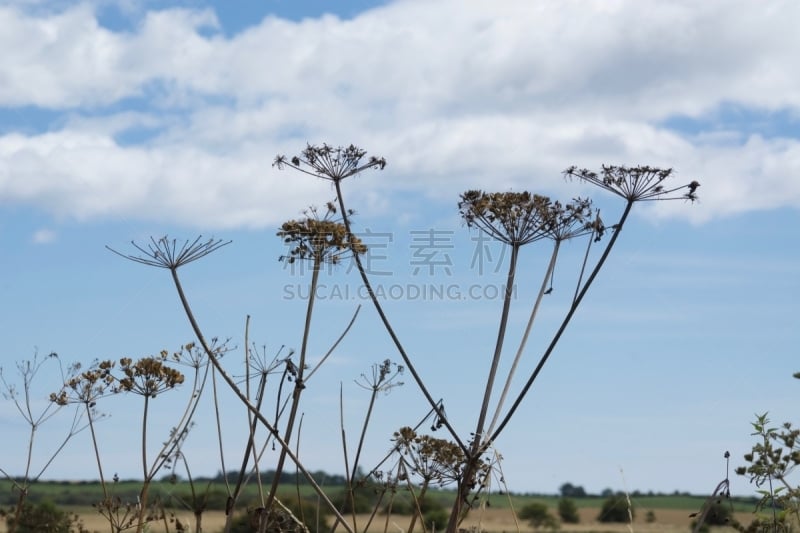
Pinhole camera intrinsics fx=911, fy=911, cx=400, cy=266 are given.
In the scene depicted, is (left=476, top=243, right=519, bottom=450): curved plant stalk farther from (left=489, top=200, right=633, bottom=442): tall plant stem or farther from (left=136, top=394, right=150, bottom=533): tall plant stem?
(left=136, top=394, right=150, bottom=533): tall plant stem

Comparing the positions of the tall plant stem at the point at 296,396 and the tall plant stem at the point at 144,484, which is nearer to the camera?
the tall plant stem at the point at 296,396

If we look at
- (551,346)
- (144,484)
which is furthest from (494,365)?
(144,484)

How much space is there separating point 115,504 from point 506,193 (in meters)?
5.20

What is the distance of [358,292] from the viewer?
8.89m

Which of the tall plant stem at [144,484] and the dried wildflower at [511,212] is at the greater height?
the dried wildflower at [511,212]

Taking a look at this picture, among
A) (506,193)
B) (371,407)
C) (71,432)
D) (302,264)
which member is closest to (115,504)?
(71,432)

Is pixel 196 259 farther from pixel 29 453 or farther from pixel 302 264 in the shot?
pixel 29 453

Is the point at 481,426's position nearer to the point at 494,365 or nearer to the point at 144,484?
the point at 494,365

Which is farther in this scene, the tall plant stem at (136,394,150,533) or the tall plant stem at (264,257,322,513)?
the tall plant stem at (136,394,150,533)

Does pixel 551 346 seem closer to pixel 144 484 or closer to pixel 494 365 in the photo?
pixel 494 365

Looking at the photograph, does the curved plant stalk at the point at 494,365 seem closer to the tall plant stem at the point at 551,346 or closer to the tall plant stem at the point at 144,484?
the tall plant stem at the point at 551,346

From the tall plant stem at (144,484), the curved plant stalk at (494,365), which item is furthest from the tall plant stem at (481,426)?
the tall plant stem at (144,484)

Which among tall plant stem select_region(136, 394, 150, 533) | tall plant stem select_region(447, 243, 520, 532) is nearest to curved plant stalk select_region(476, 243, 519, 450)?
tall plant stem select_region(447, 243, 520, 532)

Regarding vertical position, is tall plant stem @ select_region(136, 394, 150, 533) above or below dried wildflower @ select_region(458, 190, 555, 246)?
below
